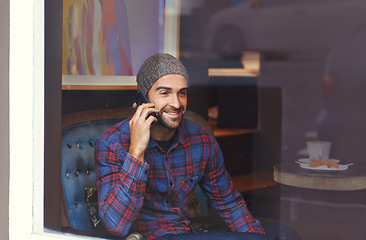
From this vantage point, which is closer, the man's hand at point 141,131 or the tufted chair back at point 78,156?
the man's hand at point 141,131

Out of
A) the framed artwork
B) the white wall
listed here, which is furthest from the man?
the white wall

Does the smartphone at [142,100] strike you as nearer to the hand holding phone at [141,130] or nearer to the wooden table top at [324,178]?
the hand holding phone at [141,130]

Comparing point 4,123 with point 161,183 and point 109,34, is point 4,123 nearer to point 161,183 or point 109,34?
point 109,34

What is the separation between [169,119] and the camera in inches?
79.5

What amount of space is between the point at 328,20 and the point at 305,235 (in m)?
4.32

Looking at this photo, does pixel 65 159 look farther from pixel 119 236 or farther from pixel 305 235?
pixel 305 235

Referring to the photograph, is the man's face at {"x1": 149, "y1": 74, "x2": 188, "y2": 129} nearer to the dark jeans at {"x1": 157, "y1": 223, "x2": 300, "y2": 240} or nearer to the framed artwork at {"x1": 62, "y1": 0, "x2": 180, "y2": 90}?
the framed artwork at {"x1": 62, "y1": 0, "x2": 180, "y2": 90}

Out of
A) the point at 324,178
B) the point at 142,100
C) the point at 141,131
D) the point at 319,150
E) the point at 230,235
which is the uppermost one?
the point at 142,100

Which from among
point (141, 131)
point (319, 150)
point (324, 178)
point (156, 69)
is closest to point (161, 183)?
point (141, 131)

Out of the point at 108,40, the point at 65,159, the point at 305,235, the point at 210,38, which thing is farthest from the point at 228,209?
the point at 210,38

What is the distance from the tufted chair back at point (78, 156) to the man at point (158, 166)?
92 mm

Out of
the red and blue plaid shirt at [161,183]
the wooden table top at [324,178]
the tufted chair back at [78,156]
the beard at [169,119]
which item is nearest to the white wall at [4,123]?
the tufted chair back at [78,156]

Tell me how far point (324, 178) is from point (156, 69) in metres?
1.23

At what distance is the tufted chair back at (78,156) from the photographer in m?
2.19
